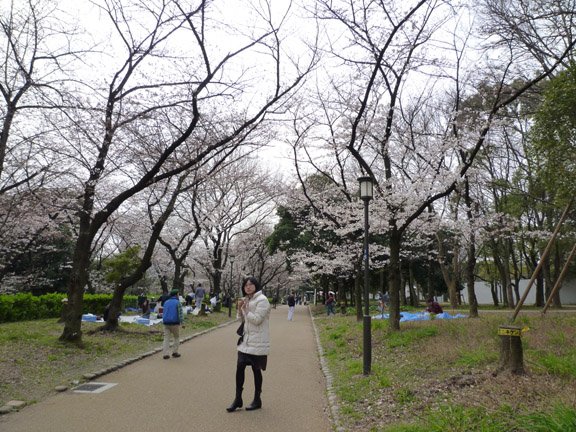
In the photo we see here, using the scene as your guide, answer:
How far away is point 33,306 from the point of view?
18.0m

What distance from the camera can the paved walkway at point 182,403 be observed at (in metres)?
4.65

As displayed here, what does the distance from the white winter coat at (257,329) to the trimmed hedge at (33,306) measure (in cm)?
1393

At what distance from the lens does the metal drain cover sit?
20.2 ft

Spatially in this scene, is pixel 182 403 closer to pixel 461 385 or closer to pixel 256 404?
pixel 256 404

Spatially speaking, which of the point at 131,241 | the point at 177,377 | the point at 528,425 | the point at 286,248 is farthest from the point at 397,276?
the point at 131,241

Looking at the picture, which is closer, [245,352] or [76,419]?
[76,419]

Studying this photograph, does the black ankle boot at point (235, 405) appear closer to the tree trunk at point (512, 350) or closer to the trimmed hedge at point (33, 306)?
the tree trunk at point (512, 350)

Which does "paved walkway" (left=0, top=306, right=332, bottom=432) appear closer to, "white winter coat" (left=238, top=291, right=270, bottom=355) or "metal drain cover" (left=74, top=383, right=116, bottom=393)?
"metal drain cover" (left=74, top=383, right=116, bottom=393)

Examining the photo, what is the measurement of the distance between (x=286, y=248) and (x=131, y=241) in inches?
382

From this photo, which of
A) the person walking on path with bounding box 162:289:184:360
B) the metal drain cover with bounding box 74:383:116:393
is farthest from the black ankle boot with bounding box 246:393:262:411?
the person walking on path with bounding box 162:289:184:360

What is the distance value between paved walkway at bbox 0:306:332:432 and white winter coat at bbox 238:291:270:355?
2.47 feet

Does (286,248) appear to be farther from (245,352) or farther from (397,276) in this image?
(245,352)

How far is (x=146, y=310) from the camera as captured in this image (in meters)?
20.8

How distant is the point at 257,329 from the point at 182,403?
1.45m
